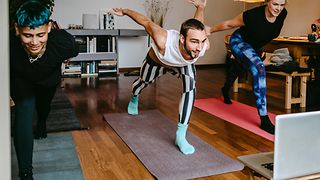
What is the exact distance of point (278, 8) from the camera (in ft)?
Answer: 10.3

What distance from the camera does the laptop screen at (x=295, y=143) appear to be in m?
1.22

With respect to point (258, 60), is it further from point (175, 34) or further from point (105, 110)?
point (105, 110)

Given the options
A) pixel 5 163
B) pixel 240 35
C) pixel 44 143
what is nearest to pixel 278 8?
pixel 240 35

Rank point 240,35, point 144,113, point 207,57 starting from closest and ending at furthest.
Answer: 1. point 240,35
2. point 144,113
3. point 207,57

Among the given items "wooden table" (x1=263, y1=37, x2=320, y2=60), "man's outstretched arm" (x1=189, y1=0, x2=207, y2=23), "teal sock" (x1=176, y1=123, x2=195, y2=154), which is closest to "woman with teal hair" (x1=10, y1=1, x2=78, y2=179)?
"teal sock" (x1=176, y1=123, x2=195, y2=154)

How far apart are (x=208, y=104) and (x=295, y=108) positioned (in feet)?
3.11

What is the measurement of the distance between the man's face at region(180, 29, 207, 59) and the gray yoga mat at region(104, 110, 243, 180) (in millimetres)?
717

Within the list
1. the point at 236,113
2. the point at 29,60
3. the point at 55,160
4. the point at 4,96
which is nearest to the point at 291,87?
the point at 236,113

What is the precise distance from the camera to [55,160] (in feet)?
8.02

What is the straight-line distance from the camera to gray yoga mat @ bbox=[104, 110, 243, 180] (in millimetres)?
2322

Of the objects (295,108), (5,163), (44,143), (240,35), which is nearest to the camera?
(5,163)

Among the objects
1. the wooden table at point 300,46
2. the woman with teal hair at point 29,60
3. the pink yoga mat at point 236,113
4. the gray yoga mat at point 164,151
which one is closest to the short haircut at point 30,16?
the woman with teal hair at point 29,60

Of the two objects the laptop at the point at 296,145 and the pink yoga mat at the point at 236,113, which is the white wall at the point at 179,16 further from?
the laptop at the point at 296,145

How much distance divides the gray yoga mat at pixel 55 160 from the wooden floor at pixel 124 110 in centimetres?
Answer: 6
